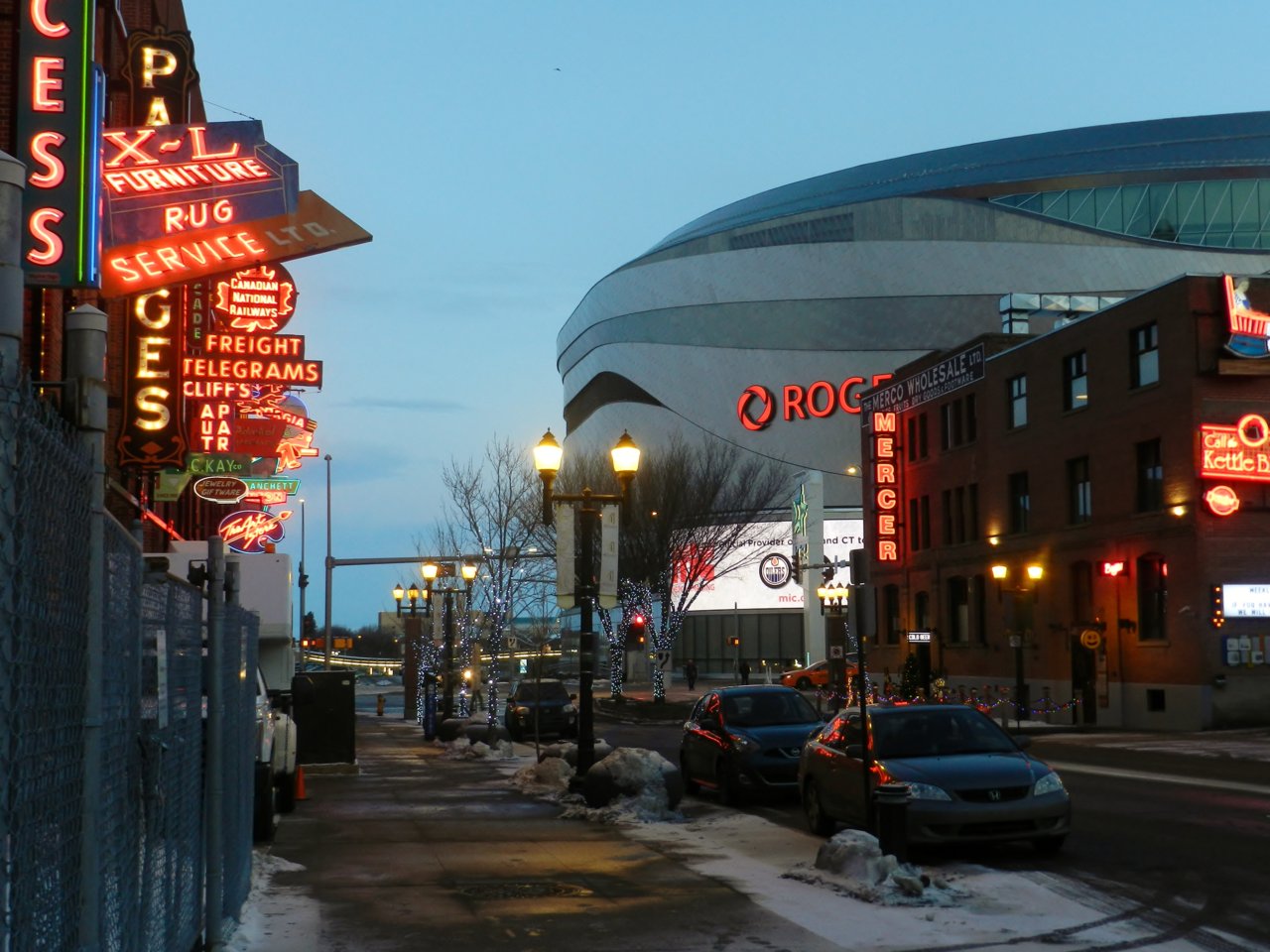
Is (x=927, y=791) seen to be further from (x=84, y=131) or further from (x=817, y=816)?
(x=84, y=131)

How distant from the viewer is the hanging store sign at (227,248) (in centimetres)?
1898

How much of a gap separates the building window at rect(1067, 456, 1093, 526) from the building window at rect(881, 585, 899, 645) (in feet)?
48.0

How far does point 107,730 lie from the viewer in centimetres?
543

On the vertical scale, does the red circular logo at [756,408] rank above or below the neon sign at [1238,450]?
above

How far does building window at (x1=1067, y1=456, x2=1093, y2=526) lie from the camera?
154ft

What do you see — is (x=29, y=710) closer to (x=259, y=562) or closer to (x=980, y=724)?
(x=980, y=724)

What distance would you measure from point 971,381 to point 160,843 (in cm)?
4948

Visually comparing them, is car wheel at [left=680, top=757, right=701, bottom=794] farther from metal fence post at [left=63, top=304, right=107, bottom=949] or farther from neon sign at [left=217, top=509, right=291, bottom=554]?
metal fence post at [left=63, top=304, right=107, bottom=949]

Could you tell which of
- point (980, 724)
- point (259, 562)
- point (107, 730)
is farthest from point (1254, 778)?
point (107, 730)

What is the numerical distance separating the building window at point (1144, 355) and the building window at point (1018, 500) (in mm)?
8244

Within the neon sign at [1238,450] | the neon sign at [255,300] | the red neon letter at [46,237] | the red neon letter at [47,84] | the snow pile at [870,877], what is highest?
the neon sign at [255,300]

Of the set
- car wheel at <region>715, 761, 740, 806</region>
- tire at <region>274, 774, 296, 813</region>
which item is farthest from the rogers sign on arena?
tire at <region>274, 774, 296, 813</region>

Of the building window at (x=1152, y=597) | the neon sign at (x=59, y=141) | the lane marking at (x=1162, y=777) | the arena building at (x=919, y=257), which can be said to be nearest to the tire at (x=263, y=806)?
the neon sign at (x=59, y=141)

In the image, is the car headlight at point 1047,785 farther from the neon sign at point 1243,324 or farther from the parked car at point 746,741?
the neon sign at point 1243,324
